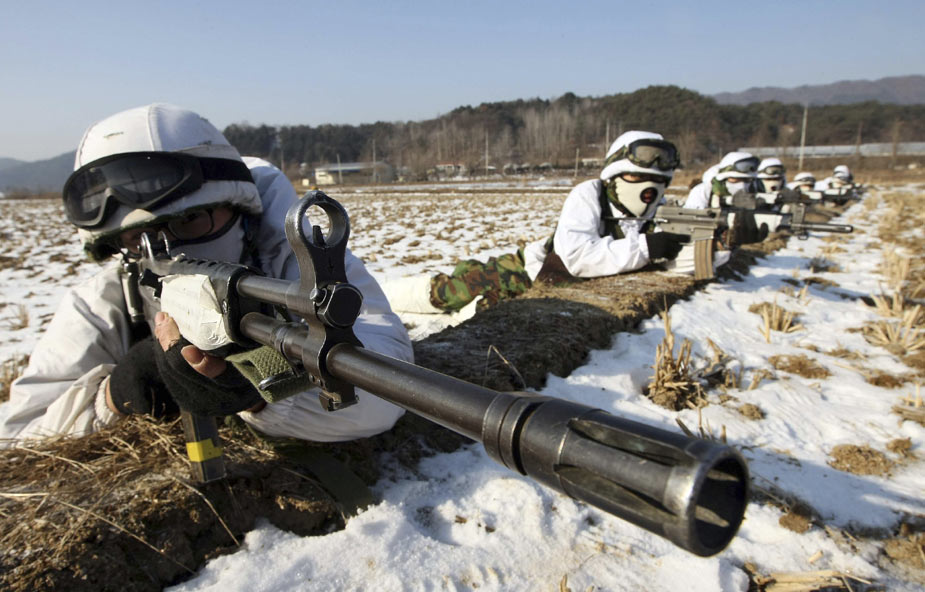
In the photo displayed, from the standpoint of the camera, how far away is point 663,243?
5508 millimetres

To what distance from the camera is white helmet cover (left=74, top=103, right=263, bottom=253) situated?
2004 millimetres

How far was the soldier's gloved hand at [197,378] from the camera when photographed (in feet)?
4.87

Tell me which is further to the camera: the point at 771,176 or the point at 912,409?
the point at 771,176

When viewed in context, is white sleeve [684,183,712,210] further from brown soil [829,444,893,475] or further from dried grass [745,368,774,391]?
brown soil [829,444,893,475]

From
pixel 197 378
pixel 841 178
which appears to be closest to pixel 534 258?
pixel 197 378

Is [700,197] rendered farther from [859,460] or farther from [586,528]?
[586,528]

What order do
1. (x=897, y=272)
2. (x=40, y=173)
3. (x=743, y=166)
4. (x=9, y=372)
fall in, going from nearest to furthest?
1. (x=9, y=372)
2. (x=897, y=272)
3. (x=743, y=166)
4. (x=40, y=173)

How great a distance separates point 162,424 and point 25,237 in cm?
1748

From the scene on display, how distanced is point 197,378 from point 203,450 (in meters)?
0.34

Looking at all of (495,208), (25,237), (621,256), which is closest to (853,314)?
(621,256)

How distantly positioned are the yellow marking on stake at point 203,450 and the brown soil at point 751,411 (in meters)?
2.56

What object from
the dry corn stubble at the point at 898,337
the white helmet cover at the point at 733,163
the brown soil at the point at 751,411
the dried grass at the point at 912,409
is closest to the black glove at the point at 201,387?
the brown soil at the point at 751,411

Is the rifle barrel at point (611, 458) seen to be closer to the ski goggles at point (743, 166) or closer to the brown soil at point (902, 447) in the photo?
the brown soil at point (902, 447)

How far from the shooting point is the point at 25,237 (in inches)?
592
